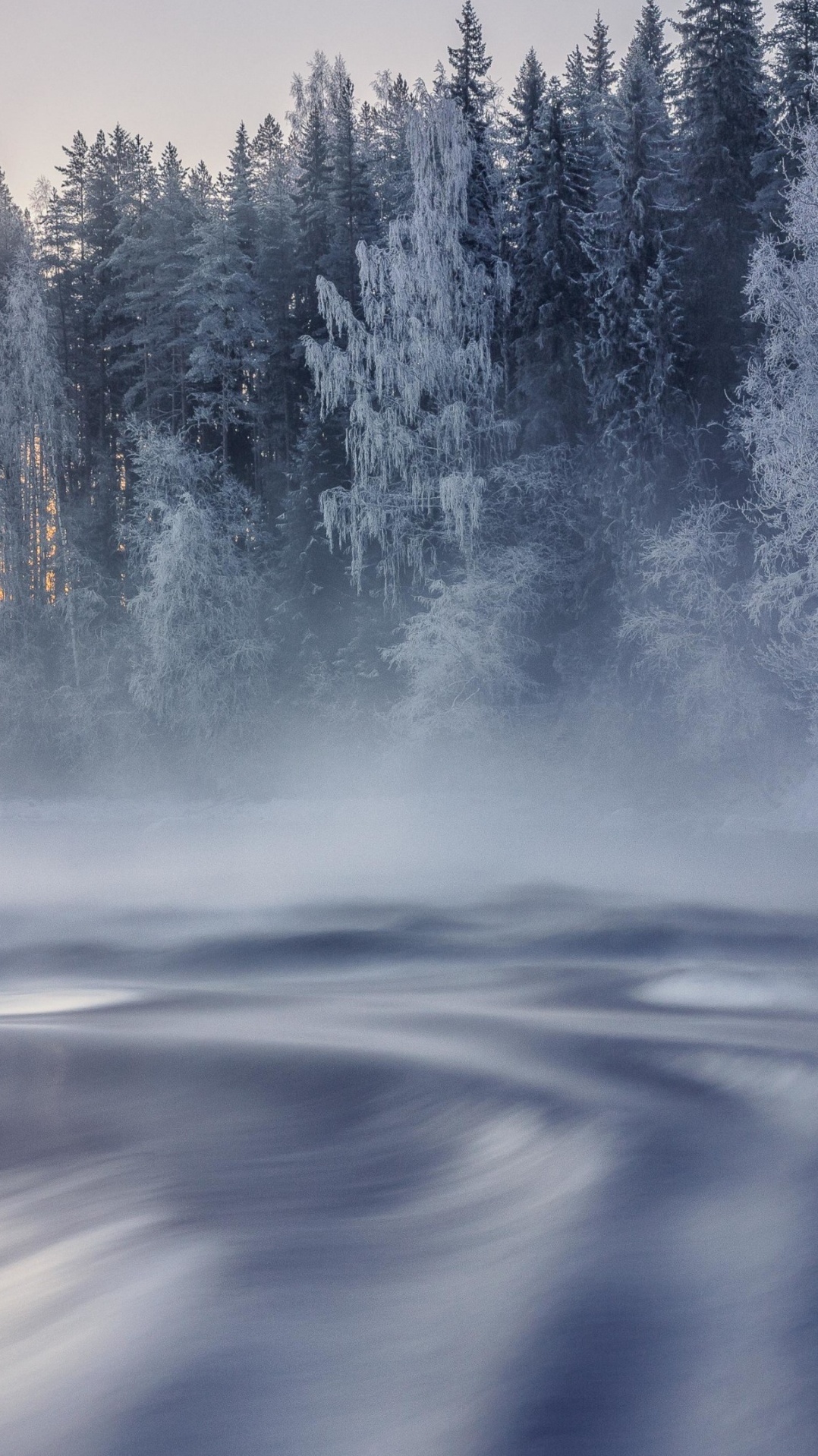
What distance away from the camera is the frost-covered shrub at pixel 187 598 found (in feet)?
85.7

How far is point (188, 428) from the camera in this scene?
3250cm

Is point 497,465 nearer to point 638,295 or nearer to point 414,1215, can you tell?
point 638,295

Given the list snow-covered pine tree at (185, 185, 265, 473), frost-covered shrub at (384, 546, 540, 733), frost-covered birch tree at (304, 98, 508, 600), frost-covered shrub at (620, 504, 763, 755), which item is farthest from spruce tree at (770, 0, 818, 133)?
snow-covered pine tree at (185, 185, 265, 473)

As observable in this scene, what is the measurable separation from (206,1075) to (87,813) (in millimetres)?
21395

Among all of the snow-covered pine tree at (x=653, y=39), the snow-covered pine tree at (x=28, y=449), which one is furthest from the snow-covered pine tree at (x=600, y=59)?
the snow-covered pine tree at (x=28, y=449)

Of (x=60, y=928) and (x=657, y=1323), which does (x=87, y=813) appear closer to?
(x=60, y=928)

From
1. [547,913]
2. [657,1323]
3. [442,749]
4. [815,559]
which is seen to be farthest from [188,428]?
[657,1323]

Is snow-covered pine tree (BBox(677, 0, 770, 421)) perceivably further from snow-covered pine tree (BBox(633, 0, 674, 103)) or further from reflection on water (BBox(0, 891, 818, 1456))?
reflection on water (BBox(0, 891, 818, 1456))

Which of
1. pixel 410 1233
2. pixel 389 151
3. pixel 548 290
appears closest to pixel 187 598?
pixel 548 290

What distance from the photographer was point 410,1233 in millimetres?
3615

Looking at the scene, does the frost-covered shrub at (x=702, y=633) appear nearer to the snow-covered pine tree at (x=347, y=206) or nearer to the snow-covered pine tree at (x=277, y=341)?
the snow-covered pine tree at (x=347, y=206)

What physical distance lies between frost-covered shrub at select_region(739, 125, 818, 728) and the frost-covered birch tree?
19.8ft

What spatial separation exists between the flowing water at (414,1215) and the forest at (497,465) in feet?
39.8

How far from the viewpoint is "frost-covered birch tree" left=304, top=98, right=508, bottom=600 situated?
22.5 m
